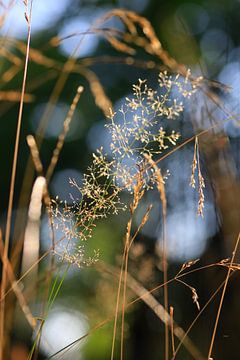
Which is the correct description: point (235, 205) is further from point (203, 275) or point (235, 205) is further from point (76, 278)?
point (76, 278)

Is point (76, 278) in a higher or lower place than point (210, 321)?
higher

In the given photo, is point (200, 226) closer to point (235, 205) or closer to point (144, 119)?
point (235, 205)

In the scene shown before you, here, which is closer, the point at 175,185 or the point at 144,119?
the point at 144,119

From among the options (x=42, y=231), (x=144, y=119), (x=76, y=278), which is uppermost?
(x=42, y=231)

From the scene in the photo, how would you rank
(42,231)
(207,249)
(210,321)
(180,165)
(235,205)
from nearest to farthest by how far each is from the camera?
(235,205)
(180,165)
(210,321)
(207,249)
(42,231)

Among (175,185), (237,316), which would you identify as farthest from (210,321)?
(175,185)

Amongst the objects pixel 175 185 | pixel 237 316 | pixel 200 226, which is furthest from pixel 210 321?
pixel 175 185

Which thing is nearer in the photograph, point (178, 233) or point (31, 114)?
point (178, 233)

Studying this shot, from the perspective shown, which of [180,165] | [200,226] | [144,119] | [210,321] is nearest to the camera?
[144,119]

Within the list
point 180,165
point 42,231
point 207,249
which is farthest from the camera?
point 42,231
